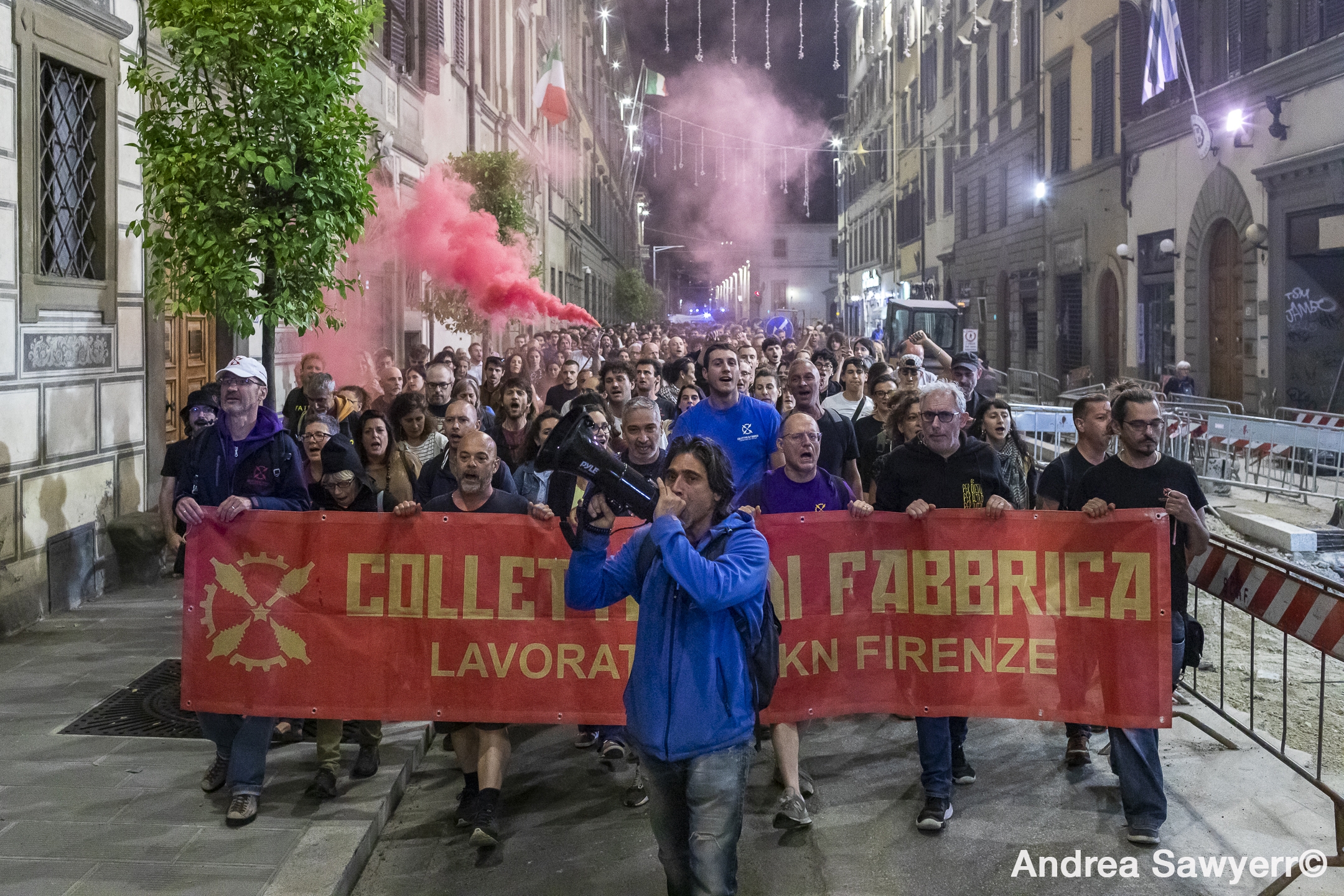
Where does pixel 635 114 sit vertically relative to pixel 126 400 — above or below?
above

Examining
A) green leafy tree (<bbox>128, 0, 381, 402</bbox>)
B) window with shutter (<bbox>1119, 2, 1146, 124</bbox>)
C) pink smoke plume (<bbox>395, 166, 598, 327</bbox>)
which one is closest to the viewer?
green leafy tree (<bbox>128, 0, 381, 402</bbox>)

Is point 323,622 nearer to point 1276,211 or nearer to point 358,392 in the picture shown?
point 358,392

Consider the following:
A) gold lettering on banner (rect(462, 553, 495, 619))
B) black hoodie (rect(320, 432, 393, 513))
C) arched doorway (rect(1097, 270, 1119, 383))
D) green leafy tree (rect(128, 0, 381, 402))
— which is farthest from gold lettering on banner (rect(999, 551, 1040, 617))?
arched doorway (rect(1097, 270, 1119, 383))

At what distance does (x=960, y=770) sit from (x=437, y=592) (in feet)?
8.38

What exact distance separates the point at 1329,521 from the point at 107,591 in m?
11.2

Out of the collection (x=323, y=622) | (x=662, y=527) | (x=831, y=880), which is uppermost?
(x=662, y=527)

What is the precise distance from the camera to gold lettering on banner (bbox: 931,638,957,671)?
5441mm

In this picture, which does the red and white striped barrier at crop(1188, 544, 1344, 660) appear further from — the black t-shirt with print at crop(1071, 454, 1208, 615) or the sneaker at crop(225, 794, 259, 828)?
the sneaker at crop(225, 794, 259, 828)

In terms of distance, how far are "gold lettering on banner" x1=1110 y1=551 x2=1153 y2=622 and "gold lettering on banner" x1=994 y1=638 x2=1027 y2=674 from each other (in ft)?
1.33

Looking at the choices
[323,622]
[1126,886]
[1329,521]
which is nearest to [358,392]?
[323,622]

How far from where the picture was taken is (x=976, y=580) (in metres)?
5.45

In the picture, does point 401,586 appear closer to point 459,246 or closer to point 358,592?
point 358,592

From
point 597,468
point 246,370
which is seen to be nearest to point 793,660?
point 597,468

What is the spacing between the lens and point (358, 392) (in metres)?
9.22
